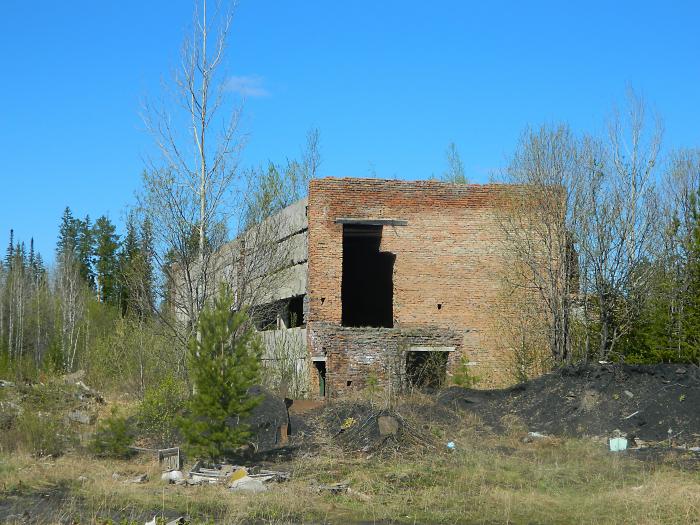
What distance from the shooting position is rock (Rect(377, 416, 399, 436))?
15125 mm

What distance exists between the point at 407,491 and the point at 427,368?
40.8 feet

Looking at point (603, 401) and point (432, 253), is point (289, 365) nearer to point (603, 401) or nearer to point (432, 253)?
point (432, 253)

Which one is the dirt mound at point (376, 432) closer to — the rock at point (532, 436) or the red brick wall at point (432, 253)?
the rock at point (532, 436)

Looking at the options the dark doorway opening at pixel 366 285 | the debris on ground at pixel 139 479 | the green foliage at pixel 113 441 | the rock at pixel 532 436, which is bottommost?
the debris on ground at pixel 139 479

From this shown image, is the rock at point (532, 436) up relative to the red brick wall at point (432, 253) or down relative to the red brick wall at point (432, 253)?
down

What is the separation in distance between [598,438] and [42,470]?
433 inches

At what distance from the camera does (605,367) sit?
64.3 feet

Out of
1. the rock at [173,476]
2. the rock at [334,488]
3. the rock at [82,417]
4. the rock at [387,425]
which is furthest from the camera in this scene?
the rock at [82,417]

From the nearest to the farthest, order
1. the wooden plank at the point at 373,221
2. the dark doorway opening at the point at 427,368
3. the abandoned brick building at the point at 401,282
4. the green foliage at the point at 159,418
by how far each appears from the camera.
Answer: the green foliage at the point at 159,418 → the abandoned brick building at the point at 401,282 → the wooden plank at the point at 373,221 → the dark doorway opening at the point at 427,368

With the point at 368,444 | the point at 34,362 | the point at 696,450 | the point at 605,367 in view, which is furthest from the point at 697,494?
the point at 34,362

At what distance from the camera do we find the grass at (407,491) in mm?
9781

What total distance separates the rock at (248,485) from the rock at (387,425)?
3.89 meters

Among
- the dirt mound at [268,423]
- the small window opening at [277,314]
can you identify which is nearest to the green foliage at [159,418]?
the dirt mound at [268,423]

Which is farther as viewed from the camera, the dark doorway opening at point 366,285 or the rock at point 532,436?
the dark doorway opening at point 366,285
